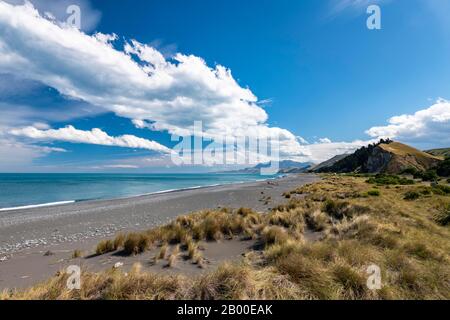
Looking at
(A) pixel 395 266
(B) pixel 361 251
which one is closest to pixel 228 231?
(B) pixel 361 251

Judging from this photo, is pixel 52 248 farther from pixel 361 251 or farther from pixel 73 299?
pixel 361 251

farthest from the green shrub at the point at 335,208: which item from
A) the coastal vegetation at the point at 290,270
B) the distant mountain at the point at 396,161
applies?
the distant mountain at the point at 396,161

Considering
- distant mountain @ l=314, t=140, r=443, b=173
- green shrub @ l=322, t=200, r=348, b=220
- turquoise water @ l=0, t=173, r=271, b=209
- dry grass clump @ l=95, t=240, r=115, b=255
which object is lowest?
turquoise water @ l=0, t=173, r=271, b=209

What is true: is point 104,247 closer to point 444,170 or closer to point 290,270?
point 290,270

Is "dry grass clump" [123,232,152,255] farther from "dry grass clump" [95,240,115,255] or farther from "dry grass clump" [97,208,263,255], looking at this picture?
"dry grass clump" [95,240,115,255]

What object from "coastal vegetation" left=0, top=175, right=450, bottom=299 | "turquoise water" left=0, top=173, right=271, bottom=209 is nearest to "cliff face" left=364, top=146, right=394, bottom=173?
"turquoise water" left=0, top=173, right=271, bottom=209

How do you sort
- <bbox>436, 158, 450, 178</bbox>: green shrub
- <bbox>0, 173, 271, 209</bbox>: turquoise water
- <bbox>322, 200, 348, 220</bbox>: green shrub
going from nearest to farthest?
<bbox>322, 200, 348, 220</bbox>: green shrub → <bbox>0, 173, 271, 209</bbox>: turquoise water → <bbox>436, 158, 450, 178</bbox>: green shrub

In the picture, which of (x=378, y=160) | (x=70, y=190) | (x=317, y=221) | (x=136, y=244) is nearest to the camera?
(x=136, y=244)
